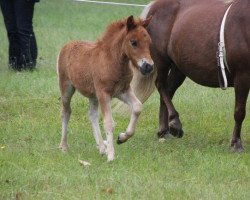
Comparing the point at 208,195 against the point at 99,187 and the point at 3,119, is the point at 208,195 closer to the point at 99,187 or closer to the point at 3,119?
the point at 99,187

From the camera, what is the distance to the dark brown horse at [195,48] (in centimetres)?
838

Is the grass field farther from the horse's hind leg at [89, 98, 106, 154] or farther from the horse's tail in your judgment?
the horse's tail

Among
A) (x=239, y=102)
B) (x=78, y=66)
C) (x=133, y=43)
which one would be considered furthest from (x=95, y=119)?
(x=239, y=102)

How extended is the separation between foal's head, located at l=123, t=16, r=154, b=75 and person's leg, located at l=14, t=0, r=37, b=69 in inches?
242

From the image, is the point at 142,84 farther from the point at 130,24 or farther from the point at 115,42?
the point at 130,24

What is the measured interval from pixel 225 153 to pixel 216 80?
0.93 m

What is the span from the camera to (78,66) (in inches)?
317

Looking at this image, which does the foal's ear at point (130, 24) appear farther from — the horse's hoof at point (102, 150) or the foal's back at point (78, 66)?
the horse's hoof at point (102, 150)

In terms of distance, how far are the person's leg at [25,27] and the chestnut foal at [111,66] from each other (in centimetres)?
531

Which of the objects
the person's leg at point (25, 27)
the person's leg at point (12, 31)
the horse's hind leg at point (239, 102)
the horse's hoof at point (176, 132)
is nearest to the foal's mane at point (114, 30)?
the horse's hind leg at point (239, 102)

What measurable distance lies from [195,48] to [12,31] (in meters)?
5.67

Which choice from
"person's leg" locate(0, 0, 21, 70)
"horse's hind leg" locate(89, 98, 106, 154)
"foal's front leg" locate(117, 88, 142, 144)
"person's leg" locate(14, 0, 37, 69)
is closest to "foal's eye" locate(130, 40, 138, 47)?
"foal's front leg" locate(117, 88, 142, 144)

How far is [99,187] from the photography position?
673cm

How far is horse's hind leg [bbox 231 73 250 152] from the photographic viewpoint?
8.36m
